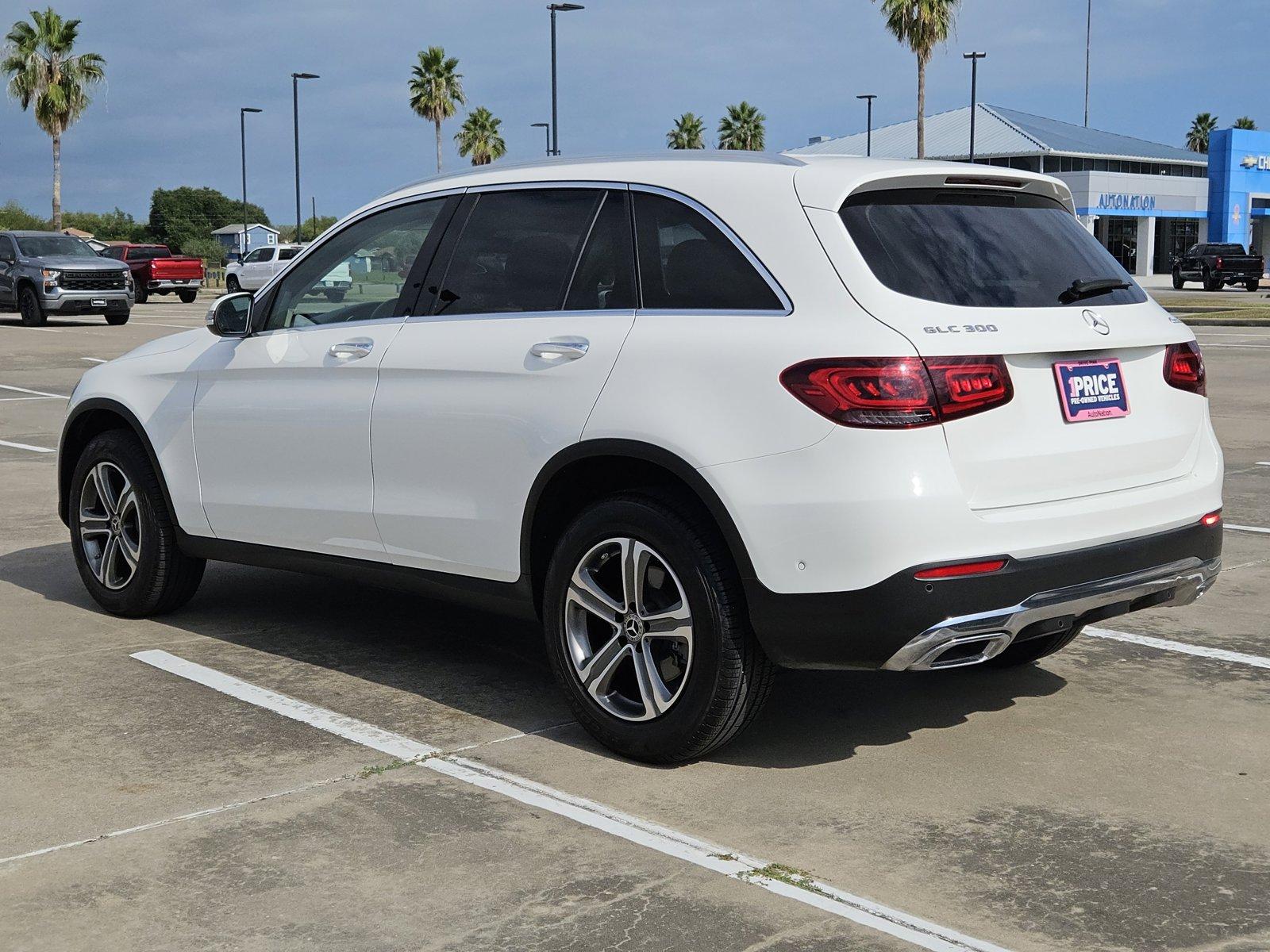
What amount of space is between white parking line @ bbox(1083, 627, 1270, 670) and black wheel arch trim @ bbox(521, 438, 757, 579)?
2503 millimetres

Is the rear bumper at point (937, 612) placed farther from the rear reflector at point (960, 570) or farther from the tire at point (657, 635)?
the tire at point (657, 635)

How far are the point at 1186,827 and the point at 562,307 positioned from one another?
2.38 m

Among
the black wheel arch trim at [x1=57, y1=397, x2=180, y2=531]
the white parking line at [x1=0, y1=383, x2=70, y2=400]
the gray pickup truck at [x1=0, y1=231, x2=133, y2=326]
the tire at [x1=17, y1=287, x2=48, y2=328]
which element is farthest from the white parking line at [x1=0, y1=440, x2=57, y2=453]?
the tire at [x1=17, y1=287, x2=48, y2=328]

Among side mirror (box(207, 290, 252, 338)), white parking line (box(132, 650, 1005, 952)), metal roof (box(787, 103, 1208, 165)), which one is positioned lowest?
white parking line (box(132, 650, 1005, 952))

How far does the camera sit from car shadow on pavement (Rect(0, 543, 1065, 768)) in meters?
5.07

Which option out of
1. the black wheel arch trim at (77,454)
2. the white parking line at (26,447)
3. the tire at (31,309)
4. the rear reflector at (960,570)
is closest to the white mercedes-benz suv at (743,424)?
the rear reflector at (960,570)

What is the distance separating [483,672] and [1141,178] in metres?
73.7

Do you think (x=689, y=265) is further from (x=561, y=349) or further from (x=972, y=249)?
(x=972, y=249)

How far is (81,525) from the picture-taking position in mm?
6855

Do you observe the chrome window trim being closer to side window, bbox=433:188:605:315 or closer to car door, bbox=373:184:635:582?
car door, bbox=373:184:635:582

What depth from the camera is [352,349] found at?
5527 mm

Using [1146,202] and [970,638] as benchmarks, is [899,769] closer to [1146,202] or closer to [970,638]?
[970,638]

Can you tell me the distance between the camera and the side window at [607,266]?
484 centimetres

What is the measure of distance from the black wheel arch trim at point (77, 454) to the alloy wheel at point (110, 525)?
160 mm
